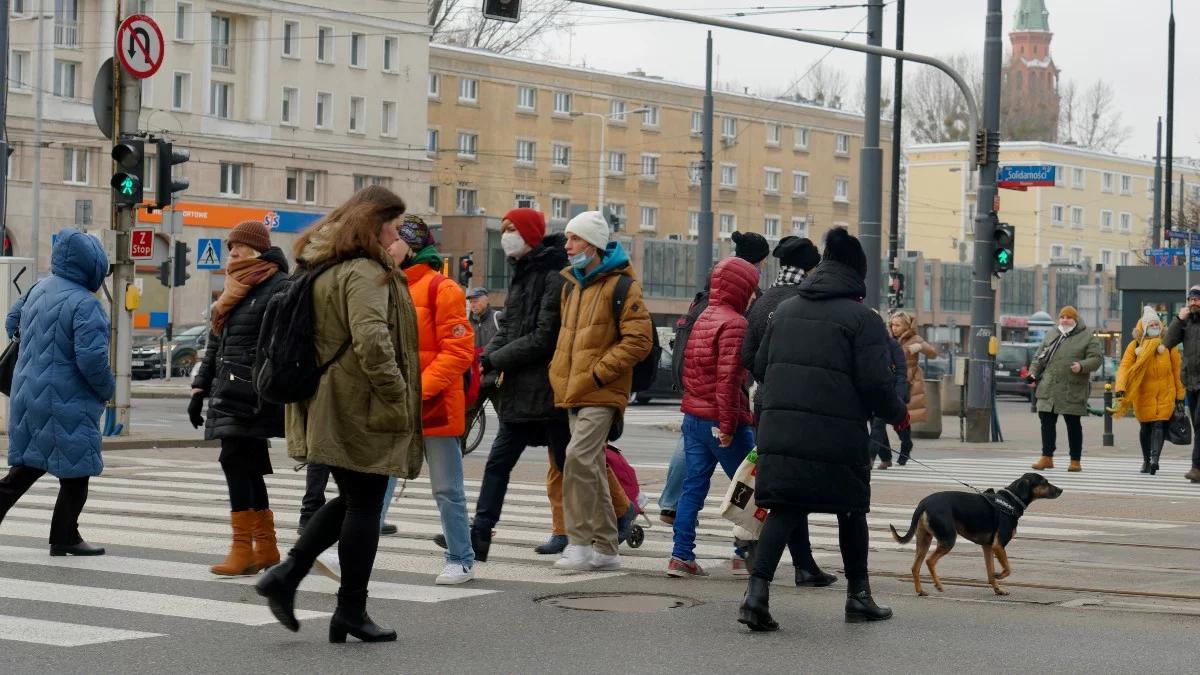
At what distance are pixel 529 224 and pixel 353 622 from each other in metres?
3.37

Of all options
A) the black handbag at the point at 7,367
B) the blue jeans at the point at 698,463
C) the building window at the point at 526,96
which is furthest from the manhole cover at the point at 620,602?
the building window at the point at 526,96

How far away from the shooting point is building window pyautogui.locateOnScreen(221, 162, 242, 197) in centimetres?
7094

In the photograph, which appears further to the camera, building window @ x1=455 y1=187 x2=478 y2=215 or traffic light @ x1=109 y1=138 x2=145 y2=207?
building window @ x1=455 y1=187 x2=478 y2=215

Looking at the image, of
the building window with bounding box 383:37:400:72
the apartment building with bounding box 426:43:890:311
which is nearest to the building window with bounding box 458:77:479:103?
the apartment building with bounding box 426:43:890:311

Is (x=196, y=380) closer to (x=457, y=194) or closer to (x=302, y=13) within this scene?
(x=302, y=13)

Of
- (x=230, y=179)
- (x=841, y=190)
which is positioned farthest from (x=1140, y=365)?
(x=841, y=190)

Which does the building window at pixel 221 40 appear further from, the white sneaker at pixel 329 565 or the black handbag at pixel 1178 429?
the white sneaker at pixel 329 565

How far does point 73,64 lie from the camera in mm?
67125

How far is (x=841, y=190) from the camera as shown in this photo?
335 ft

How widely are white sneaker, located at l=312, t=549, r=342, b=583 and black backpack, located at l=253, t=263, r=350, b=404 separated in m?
0.90

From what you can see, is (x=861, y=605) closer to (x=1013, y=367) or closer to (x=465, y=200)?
(x=1013, y=367)

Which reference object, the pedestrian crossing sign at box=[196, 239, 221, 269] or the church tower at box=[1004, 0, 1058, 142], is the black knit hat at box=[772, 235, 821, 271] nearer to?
the pedestrian crossing sign at box=[196, 239, 221, 269]

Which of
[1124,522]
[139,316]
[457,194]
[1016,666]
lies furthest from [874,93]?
[457,194]

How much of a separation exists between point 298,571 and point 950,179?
340ft
